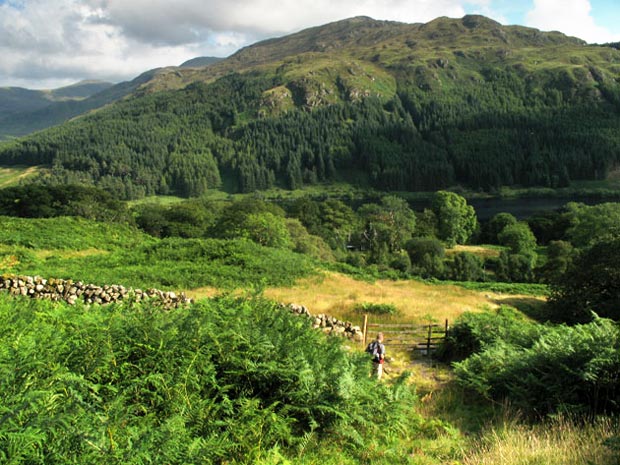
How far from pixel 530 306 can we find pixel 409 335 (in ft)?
54.8

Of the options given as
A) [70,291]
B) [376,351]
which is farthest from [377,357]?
[70,291]

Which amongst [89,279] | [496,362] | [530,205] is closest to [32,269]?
[89,279]

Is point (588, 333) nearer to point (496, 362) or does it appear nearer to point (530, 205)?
point (496, 362)

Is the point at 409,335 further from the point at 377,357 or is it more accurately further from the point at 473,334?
the point at 377,357

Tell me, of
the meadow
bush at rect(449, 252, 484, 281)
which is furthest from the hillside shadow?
bush at rect(449, 252, 484, 281)

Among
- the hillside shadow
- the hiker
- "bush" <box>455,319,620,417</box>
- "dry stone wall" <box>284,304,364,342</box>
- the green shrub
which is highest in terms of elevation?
the green shrub

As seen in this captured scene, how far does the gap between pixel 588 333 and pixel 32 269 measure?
87.2 feet

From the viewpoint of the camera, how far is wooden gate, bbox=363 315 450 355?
19.3m

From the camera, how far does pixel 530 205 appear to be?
556 ft

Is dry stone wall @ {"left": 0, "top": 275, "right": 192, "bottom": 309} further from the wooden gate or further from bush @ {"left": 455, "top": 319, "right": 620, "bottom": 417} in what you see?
bush @ {"left": 455, "top": 319, "right": 620, "bottom": 417}

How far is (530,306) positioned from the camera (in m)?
31.8

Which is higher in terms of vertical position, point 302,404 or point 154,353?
point 154,353

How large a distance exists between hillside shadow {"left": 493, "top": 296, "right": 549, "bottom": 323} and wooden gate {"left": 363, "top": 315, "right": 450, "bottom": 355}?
39.5 feet

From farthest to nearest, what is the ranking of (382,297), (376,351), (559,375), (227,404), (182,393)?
(382,297)
(376,351)
(559,375)
(227,404)
(182,393)
